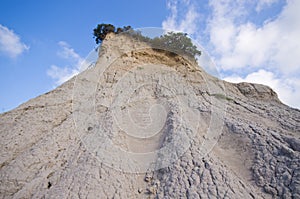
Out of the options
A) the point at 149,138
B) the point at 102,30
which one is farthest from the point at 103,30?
the point at 149,138

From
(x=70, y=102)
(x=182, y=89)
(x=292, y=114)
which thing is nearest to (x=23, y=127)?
(x=70, y=102)

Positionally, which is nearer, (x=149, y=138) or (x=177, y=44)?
(x=149, y=138)

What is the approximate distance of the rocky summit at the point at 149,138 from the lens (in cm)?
642

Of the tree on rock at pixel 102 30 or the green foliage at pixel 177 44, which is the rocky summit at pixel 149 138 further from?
the tree on rock at pixel 102 30

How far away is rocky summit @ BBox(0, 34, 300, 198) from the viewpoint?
21.1 feet

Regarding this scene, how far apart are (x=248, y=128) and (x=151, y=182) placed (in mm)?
3938

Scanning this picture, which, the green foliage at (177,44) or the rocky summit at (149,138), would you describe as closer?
the rocky summit at (149,138)

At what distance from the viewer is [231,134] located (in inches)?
320

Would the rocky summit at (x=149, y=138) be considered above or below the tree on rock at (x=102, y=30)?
below

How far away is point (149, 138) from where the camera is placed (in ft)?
27.5

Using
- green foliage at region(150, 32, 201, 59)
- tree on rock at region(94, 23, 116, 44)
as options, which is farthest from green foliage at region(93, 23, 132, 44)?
green foliage at region(150, 32, 201, 59)

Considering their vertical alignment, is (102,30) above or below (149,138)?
above

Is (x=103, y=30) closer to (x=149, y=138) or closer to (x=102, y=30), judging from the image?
(x=102, y=30)

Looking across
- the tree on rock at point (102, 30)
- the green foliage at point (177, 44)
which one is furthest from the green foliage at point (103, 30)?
the green foliage at point (177, 44)
